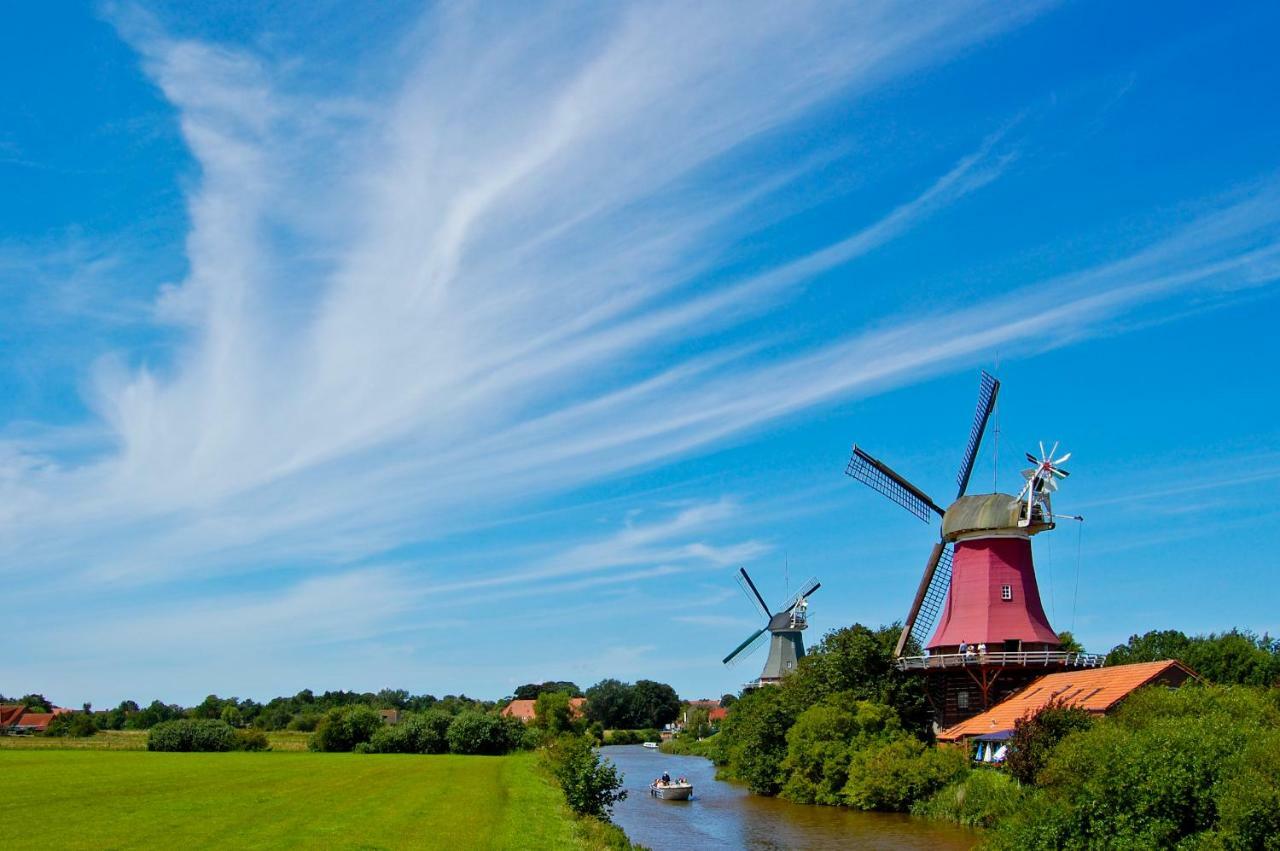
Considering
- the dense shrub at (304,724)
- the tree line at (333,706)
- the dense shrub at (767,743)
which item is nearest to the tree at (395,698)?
the tree line at (333,706)

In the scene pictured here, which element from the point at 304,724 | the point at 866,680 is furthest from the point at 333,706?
the point at 866,680

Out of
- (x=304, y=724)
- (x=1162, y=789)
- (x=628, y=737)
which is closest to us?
(x=1162, y=789)

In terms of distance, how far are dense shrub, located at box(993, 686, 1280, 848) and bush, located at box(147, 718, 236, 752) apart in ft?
213

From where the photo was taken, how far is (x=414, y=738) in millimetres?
76500

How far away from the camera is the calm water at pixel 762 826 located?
3177 cm

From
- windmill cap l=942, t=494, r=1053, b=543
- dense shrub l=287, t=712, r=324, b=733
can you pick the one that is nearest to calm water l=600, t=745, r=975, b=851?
windmill cap l=942, t=494, r=1053, b=543

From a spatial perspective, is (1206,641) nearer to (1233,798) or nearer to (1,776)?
(1233,798)

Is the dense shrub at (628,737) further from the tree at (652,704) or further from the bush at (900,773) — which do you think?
the bush at (900,773)

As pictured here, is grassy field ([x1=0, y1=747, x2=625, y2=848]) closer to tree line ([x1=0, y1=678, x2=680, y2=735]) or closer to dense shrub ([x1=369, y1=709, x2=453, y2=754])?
dense shrub ([x1=369, y1=709, x2=453, y2=754])

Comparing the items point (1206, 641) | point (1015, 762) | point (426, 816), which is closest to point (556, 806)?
point (426, 816)

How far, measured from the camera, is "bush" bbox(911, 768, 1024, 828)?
3259cm

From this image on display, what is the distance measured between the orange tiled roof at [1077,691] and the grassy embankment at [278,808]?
17211 millimetres

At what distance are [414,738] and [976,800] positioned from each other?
171ft

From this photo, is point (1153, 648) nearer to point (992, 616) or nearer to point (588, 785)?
point (992, 616)
